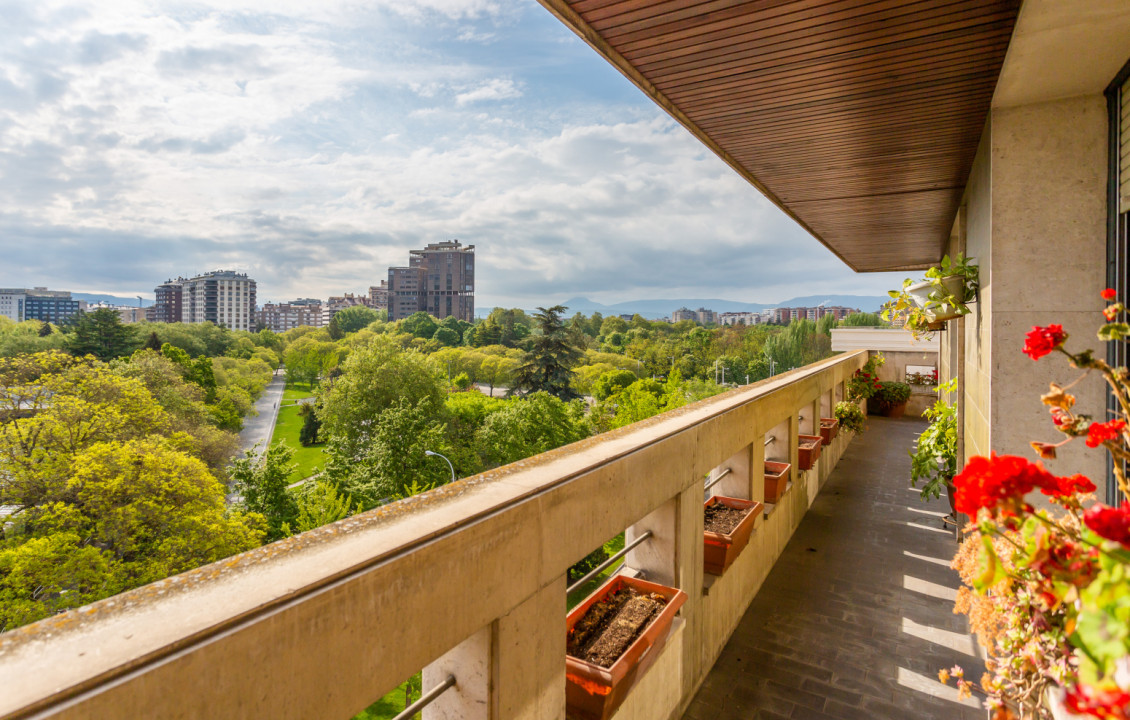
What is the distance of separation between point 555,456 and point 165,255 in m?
156

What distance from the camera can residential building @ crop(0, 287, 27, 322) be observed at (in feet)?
249

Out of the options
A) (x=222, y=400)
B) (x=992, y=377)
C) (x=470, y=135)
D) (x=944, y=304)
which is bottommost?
(x=222, y=400)

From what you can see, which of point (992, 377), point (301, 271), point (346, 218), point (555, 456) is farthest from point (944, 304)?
point (301, 271)

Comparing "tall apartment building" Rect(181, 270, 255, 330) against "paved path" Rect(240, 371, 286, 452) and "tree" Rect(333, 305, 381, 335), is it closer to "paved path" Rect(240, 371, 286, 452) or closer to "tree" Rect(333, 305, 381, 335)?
"tree" Rect(333, 305, 381, 335)

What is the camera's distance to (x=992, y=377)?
2.75 m

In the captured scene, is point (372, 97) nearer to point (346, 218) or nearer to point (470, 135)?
point (470, 135)

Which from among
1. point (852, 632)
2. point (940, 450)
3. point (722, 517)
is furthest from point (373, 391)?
point (852, 632)

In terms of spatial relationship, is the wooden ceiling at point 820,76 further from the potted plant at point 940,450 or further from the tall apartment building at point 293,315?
the tall apartment building at point 293,315

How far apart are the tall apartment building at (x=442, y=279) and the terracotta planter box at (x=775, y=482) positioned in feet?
385

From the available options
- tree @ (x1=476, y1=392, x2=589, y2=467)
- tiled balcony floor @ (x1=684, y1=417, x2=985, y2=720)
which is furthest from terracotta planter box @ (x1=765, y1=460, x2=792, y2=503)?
tree @ (x1=476, y1=392, x2=589, y2=467)

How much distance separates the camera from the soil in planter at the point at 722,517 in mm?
3826

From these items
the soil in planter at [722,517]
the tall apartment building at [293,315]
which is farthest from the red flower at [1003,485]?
the tall apartment building at [293,315]

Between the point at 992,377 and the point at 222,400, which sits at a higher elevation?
the point at 992,377

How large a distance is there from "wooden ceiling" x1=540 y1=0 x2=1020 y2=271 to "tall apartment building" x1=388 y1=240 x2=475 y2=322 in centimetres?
11818
